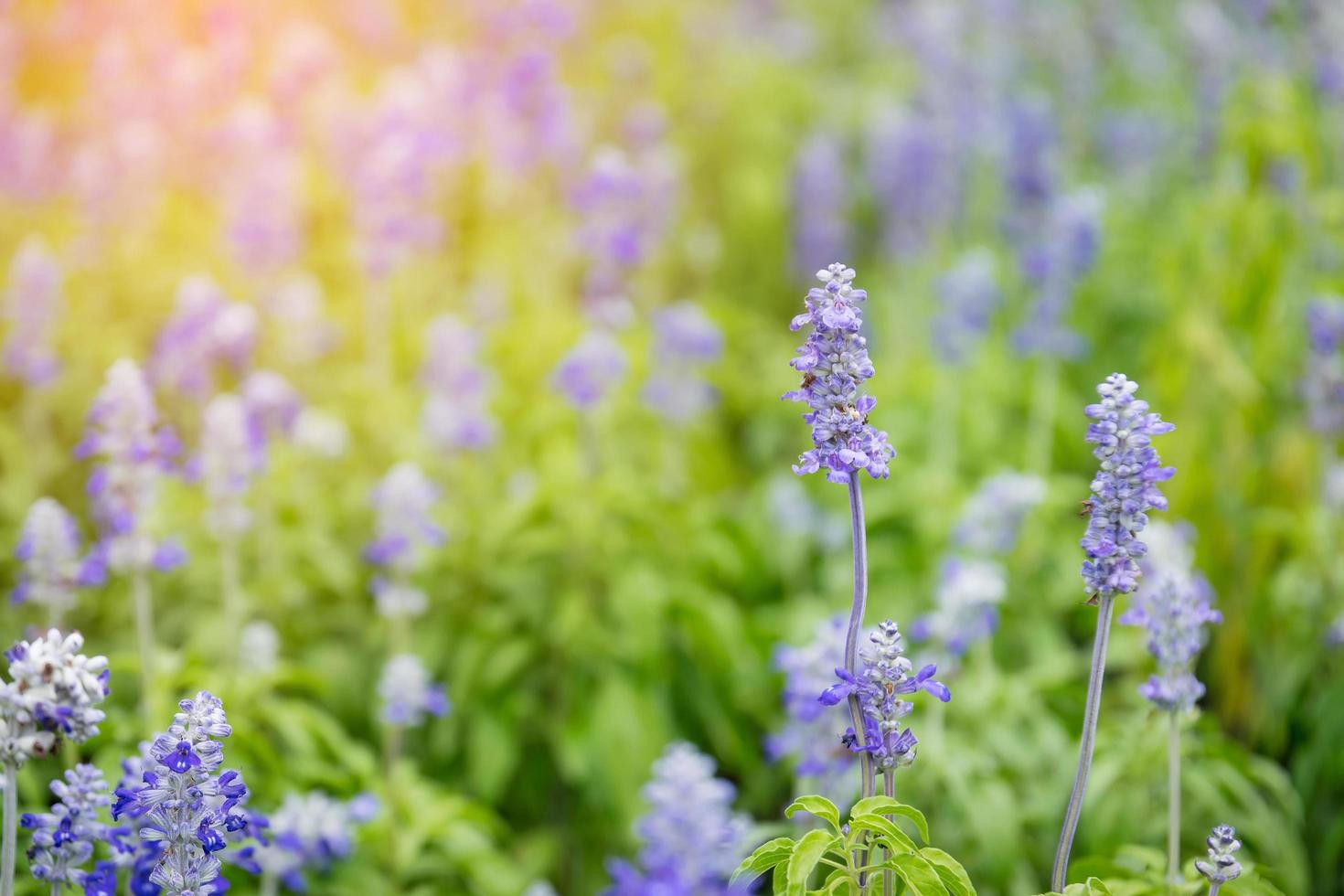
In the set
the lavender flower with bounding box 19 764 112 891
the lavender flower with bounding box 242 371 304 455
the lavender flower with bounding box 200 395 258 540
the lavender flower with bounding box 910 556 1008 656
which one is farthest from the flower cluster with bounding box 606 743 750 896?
the lavender flower with bounding box 242 371 304 455

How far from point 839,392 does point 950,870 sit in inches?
37.2

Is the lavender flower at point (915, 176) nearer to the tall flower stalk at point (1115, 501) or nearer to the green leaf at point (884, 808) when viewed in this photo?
the tall flower stalk at point (1115, 501)

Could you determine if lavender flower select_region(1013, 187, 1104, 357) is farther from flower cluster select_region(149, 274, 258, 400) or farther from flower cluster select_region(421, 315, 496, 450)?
flower cluster select_region(149, 274, 258, 400)

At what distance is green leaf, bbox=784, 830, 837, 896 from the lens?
2.05 meters

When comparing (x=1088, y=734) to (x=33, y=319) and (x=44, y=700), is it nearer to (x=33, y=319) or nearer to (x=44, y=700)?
(x=44, y=700)

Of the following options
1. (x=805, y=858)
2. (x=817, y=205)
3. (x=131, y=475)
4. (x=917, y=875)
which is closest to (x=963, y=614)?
(x=917, y=875)

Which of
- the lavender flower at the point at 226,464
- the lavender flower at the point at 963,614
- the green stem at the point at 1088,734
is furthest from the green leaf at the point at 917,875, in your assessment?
the lavender flower at the point at 226,464

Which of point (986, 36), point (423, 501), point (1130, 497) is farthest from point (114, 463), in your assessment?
point (986, 36)

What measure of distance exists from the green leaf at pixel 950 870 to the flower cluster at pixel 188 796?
52.7 inches

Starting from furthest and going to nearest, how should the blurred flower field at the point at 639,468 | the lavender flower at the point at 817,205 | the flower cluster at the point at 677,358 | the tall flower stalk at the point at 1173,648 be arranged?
1. the lavender flower at the point at 817,205
2. the flower cluster at the point at 677,358
3. the blurred flower field at the point at 639,468
4. the tall flower stalk at the point at 1173,648

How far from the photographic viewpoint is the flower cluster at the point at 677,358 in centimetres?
625

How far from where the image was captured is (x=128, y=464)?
3.55 m

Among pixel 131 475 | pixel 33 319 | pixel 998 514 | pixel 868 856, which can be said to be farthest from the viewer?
pixel 33 319

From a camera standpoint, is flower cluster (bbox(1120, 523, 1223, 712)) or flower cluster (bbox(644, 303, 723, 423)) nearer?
flower cluster (bbox(1120, 523, 1223, 712))
